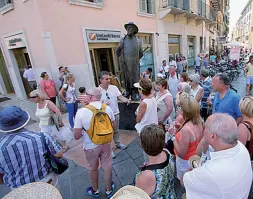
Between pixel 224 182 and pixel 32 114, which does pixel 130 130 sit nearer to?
pixel 224 182

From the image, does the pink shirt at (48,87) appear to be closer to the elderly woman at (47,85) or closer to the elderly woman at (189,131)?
the elderly woman at (47,85)

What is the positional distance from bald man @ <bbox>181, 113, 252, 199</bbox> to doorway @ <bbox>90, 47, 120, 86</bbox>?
7298 millimetres

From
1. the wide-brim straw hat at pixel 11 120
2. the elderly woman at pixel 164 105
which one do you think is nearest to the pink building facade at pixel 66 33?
the elderly woman at pixel 164 105

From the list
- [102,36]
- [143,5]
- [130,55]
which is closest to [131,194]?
[130,55]

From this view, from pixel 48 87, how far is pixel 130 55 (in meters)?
3.17

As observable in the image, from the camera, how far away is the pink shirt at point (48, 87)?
18.2ft

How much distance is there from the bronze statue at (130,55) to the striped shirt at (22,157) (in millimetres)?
3197

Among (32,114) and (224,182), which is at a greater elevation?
(224,182)

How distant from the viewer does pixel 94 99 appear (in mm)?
2213

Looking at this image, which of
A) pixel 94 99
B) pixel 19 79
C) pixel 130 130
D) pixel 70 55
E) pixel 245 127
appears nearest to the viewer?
pixel 245 127

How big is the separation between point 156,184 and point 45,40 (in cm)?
606

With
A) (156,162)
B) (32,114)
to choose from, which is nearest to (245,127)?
(156,162)

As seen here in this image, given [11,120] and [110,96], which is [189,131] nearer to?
[11,120]

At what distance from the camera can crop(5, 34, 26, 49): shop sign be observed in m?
7.01
